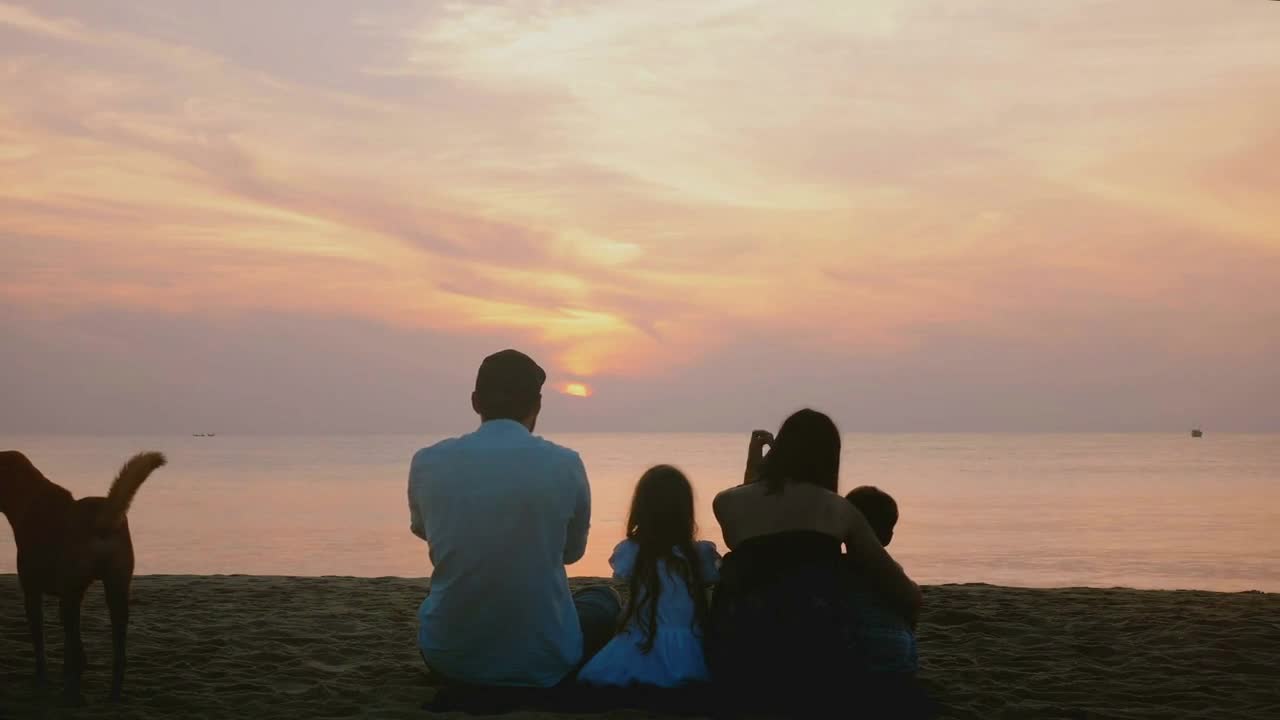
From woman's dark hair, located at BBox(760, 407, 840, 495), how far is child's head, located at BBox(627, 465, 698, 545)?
356mm

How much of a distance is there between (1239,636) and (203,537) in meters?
20.7

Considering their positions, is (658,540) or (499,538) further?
(658,540)

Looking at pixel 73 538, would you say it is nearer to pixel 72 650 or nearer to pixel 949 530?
pixel 72 650

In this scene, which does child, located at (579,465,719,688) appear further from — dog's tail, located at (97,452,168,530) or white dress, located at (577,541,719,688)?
dog's tail, located at (97,452,168,530)

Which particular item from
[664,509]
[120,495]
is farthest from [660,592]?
[120,495]

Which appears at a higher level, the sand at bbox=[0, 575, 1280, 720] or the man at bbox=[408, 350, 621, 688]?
the man at bbox=[408, 350, 621, 688]

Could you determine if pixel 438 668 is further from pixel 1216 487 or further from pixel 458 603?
pixel 1216 487

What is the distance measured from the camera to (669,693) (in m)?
4.98

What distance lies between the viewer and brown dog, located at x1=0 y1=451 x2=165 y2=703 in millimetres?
4988

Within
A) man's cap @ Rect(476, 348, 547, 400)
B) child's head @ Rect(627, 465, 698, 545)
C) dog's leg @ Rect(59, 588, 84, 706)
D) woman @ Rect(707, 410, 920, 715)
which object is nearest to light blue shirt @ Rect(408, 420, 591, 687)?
man's cap @ Rect(476, 348, 547, 400)

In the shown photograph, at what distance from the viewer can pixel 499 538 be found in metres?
4.55

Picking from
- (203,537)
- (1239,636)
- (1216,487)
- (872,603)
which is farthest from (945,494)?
(872,603)

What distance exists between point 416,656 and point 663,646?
2.14 metres

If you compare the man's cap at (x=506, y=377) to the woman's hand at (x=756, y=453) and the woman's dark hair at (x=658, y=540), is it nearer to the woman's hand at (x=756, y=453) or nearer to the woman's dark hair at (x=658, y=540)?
the woman's dark hair at (x=658, y=540)
